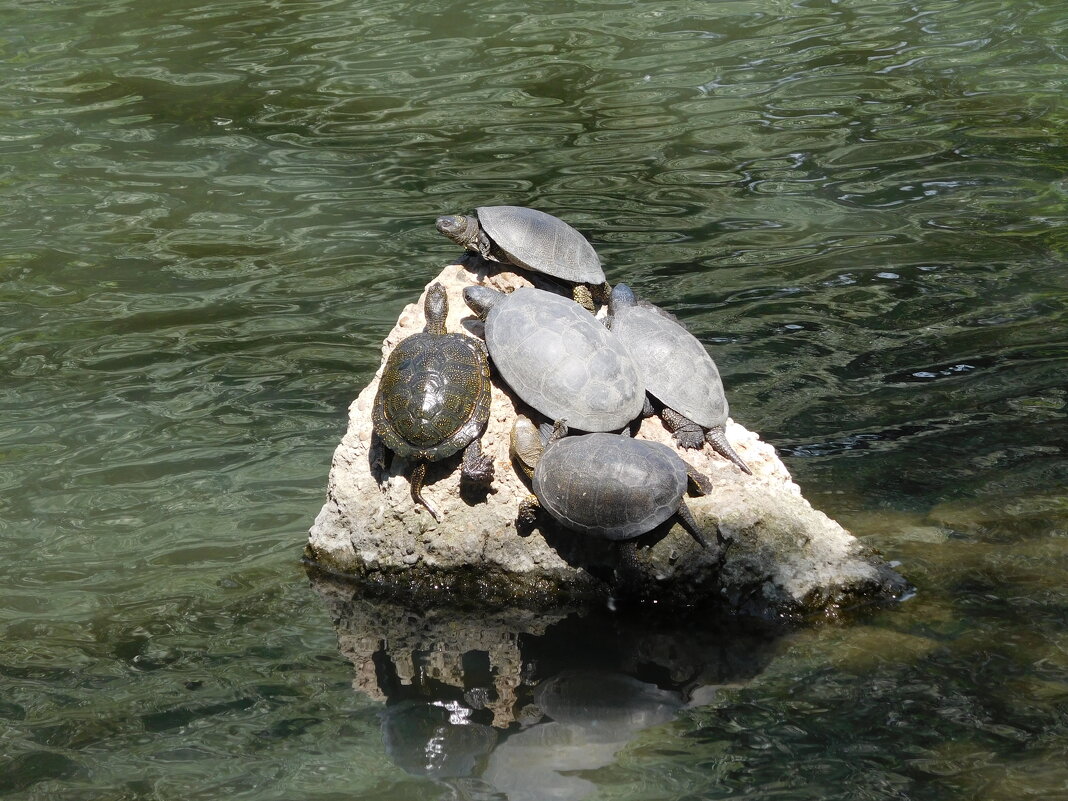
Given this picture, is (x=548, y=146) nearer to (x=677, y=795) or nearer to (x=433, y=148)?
(x=433, y=148)

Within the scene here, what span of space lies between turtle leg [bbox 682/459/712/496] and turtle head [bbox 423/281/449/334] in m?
1.40

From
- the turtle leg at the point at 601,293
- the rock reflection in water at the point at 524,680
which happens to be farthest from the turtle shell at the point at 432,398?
the turtle leg at the point at 601,293

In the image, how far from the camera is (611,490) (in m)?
4.48

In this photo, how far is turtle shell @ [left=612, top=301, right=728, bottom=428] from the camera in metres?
5.07

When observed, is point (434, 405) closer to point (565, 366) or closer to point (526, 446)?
point (526, 446)

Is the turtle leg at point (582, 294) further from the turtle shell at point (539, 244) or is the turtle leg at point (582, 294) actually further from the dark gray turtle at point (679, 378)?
the dark gray turtle at point (679, 378)

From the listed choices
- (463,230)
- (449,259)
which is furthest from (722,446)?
(449,259)

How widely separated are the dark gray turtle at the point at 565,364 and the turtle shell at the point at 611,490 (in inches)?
12.8

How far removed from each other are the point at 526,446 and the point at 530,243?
1.44 metres

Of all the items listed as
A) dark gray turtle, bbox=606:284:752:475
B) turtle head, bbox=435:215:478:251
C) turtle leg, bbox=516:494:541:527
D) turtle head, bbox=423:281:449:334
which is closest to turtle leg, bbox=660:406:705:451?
dark gray turtle, bbox=606:284:752:475

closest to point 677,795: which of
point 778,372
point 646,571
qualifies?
point 646,571

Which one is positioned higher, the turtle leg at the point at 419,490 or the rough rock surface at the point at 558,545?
the turtle leg at the point at 419,490

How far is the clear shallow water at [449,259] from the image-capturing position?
390 cm

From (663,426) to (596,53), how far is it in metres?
7.59
